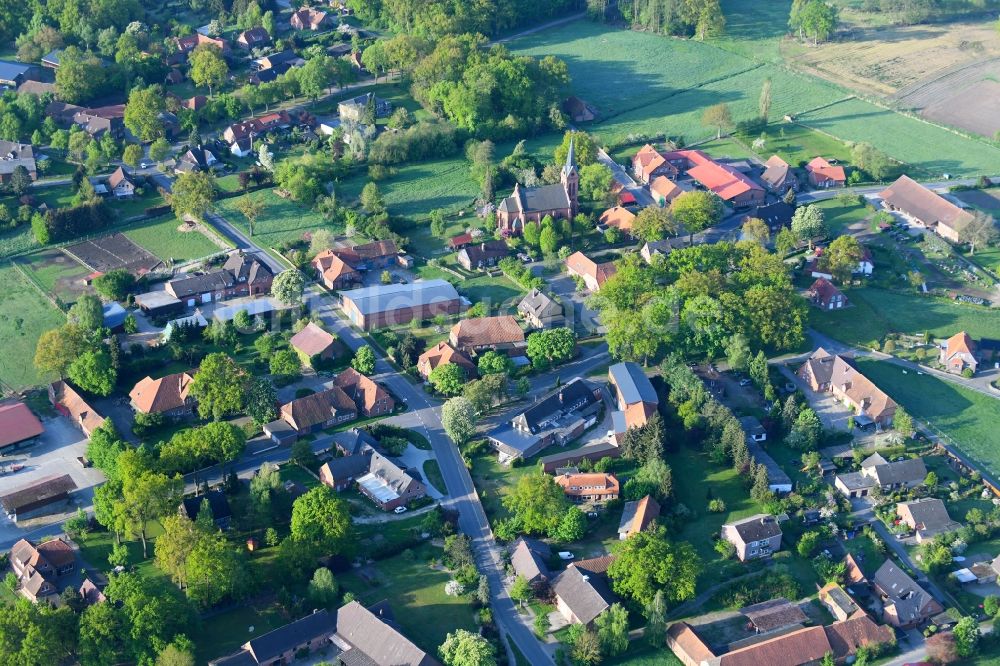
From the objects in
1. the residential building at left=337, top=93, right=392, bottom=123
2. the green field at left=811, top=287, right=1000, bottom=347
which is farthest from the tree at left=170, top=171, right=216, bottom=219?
the green field at left=811, top=287, right=1000, bottom=347

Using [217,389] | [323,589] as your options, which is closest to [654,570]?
[323,589]

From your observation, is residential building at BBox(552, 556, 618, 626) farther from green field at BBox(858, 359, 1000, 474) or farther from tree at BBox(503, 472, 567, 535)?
green field at BBox(858, 359, 1000, 474)

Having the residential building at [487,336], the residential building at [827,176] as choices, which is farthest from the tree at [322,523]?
the residential building at [827,176]

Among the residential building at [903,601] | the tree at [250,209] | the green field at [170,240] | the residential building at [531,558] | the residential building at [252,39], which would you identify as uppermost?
the residential building at [252,39]

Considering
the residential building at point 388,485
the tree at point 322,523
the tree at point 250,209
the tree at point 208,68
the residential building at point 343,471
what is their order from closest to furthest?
the tree at point 322,523 → the residential building at point 388,485 → the residential building at point 343,471 → the tree at point 250,209 → the tree at point 208,68

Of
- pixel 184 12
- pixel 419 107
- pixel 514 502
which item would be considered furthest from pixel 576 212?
pixel 184 12

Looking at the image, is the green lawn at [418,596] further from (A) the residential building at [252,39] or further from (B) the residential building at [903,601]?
(A) the residential building at [252,39]
